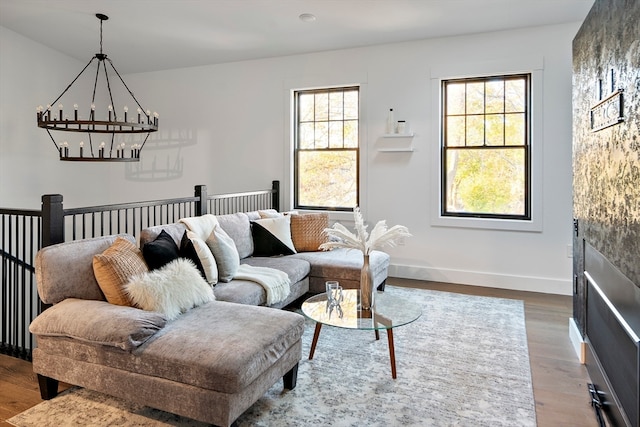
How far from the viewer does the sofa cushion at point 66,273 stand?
2.38 meters

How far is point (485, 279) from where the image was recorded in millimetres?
4871

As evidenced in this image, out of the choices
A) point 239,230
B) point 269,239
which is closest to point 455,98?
point 269,239

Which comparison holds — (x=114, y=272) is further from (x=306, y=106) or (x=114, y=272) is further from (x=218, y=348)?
(x=306, y=106)

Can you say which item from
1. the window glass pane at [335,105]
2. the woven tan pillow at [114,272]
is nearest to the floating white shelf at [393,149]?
the window glass pane at [335,105]

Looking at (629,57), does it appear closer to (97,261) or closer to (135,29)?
(97,261)

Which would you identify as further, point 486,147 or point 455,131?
point 455,131

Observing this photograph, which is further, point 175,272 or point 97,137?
point 97,137

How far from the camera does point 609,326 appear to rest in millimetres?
2037

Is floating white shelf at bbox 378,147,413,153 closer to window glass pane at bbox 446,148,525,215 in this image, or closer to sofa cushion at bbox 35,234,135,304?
window glass pane at bbox 446,148,525,215

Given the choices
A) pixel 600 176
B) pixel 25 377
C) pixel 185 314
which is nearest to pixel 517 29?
pixel 600 176

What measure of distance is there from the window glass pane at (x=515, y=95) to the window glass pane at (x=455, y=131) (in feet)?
1.66

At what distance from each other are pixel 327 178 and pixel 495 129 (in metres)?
2.11

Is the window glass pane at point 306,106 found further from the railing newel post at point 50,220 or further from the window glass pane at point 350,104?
the railing newel post at point 50,220

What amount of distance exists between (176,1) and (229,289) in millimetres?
3032
